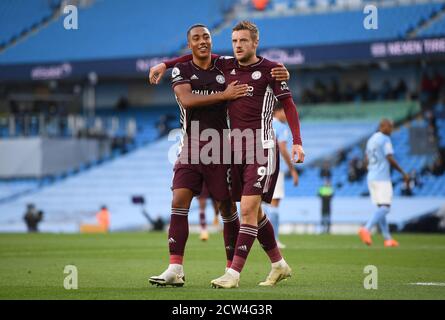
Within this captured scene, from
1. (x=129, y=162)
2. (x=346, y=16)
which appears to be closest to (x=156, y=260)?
(x=129, y=162)

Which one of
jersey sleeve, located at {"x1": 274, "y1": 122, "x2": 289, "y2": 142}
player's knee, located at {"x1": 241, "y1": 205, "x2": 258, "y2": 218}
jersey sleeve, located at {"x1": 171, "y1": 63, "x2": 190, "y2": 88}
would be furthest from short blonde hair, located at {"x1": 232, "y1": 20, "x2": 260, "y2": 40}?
jersey sleeve, located at {"x1": 274, "y1": 122, "x2": 289, "y2": 142}

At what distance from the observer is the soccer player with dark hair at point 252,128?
28.2ft

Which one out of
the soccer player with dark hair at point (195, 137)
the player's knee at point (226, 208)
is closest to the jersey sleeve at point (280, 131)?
the player's knee at point (226, 208)

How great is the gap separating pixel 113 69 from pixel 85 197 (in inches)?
268

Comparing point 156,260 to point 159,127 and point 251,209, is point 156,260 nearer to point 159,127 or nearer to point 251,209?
point 251,209

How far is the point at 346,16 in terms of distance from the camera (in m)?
37.6

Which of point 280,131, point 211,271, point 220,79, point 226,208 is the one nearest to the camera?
point 220,79

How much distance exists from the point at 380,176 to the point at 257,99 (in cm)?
854

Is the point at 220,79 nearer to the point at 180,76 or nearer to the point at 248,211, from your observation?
the point at 180,76

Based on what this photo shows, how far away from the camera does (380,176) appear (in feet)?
55.2

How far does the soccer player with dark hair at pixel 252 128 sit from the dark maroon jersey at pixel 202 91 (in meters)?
0.13

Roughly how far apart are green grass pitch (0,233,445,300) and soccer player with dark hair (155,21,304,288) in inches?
26.5

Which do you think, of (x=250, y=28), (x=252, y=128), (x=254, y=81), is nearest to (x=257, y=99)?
(x=254, y=81)

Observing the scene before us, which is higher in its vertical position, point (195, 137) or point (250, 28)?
point (250, 28)
